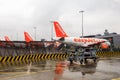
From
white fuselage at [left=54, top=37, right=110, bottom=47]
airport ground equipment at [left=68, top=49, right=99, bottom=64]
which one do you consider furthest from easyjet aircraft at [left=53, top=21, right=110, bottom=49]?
airport ground equipment at [left=68, top=49, right=99, bottom=64]

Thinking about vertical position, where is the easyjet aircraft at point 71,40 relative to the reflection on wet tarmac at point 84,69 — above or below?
above

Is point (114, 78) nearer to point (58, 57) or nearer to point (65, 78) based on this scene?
point (65, 78)

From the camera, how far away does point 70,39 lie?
54.0 m

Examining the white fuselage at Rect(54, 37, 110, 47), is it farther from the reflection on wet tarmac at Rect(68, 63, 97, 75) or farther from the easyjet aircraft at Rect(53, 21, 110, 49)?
the reflection on wet tarmac at Rect(68, 63, 97, 75)

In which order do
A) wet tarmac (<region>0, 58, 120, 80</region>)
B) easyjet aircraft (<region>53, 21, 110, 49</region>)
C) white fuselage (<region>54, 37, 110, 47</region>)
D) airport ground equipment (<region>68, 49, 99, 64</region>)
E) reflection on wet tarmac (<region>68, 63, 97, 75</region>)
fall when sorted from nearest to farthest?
wet tarmac (<region>0, 58, 120, 80</region>)
reflection on wet tarmac (<region>68, 63, 97, 75</region>)
airport ground equipment (<region>68, 49, 99, 64</region>)
easyjet aircraft (<region>53, 21, 110, 49</region>)
white fuselage (<region>54, 37, 110, 47</region>)

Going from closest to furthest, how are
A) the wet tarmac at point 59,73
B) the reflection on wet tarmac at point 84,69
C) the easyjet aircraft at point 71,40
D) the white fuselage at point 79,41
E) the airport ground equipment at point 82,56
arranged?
the wet tarmac at point 59,73 → the reflection on wet tarmac at point 84,69 → the airport ground equipment at point 82,56 → the easyjet aircraft at point 71,40 → the white fuselage at point 79,41

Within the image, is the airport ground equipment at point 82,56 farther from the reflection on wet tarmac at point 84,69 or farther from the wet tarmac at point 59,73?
the wet tarmac at point 59,73

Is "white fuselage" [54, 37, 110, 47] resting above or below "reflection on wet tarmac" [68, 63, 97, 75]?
above

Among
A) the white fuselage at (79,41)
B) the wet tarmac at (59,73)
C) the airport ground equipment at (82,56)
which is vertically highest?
the white fuselage at (79,41)

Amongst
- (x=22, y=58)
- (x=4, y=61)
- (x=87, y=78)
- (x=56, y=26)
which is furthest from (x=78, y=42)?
(x=87, y=78)

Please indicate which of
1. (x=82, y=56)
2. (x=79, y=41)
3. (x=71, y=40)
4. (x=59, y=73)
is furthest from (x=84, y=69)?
(x=79, y=41)

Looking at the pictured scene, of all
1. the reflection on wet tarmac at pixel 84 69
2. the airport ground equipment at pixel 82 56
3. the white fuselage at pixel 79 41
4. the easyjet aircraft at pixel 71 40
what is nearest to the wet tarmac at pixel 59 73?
the reflection on wet tarmac at pixel 84 69

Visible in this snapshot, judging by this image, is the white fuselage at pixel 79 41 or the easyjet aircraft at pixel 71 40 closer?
the easyjet aircraft at pixel 71 40

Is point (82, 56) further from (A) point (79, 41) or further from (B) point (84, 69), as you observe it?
(A) point (79, 41)
